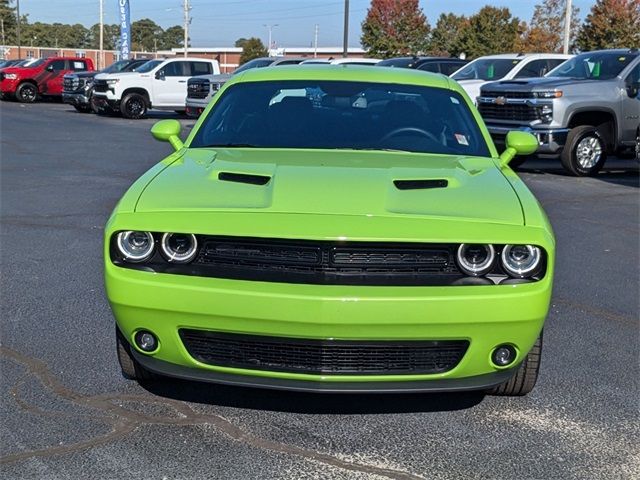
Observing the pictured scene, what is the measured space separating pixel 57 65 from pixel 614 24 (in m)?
28.0

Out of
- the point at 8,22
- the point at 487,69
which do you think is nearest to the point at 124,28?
the point at 487,69

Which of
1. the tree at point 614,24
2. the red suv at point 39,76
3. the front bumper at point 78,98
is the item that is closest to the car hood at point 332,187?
the front bumper at point 78,98

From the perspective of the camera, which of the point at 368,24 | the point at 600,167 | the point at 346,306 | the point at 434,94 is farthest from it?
the point at 368,24

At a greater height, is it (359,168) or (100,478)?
(359,168)

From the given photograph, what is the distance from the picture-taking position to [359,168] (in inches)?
162

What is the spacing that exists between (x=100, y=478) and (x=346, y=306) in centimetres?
117

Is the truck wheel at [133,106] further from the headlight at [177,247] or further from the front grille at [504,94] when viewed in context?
the headlight at [177,247]

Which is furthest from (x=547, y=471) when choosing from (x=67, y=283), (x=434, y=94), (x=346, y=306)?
(x=67, y=283)

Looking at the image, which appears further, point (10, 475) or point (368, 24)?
point (368, 24)

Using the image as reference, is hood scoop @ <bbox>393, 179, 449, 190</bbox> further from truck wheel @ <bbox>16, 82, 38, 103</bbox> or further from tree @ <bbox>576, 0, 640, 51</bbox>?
tree @ <bbox>576, 0, 640, 51</bbox>

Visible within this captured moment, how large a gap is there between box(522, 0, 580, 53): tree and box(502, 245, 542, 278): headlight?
172ft

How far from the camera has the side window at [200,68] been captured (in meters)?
26.1

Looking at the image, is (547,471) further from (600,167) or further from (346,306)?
(600,167)

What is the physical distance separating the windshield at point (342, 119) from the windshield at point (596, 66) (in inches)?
368
